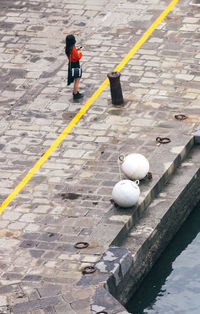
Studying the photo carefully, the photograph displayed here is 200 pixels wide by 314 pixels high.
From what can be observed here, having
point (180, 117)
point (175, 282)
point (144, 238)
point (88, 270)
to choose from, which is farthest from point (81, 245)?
point (180, 117)

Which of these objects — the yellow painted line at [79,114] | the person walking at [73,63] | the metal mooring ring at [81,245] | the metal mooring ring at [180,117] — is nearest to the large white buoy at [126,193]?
the metal mooring ring at [81,245]

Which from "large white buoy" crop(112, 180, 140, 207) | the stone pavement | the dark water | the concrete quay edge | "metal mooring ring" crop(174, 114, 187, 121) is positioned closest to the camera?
the concrete quay edge

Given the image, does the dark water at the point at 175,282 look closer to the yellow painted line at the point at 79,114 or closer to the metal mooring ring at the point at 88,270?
the metal mooring ring at the point at 88,270

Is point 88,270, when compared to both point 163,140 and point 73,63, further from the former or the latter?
point 73,63

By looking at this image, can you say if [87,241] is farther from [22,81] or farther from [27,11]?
[27,11]

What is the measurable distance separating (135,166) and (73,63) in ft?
14.3

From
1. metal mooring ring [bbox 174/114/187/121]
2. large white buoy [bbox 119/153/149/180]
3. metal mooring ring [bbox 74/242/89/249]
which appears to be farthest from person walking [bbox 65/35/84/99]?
metal mooring ring [bbox 74/242/89/249]

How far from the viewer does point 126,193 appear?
20.2 m

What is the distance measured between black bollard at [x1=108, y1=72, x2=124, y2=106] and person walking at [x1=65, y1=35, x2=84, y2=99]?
806 mm

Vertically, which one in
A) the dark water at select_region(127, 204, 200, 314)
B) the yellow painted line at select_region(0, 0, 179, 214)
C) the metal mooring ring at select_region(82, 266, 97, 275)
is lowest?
the dark water at select_region(127, 204, 200, 314)

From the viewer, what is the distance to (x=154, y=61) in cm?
2627

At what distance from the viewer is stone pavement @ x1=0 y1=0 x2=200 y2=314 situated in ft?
63.3

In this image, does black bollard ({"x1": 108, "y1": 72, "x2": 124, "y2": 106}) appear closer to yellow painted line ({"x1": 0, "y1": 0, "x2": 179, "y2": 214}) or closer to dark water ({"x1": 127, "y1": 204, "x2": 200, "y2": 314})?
yellow painted line ({"x1": 0, "y1": 0, "x2": 179, "y2": 214})

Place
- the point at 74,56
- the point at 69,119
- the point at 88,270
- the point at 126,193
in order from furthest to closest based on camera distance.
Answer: the point at 74,56, the point at 69,119, the point at 126,193, the point at 88,270
